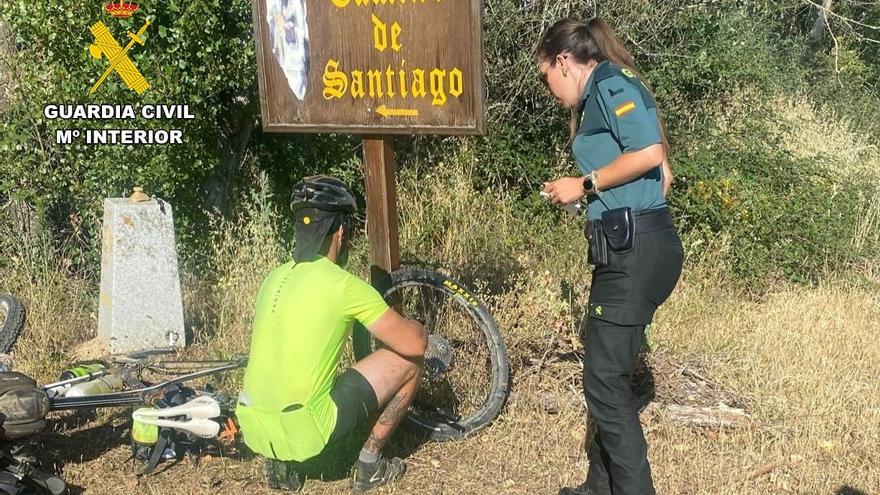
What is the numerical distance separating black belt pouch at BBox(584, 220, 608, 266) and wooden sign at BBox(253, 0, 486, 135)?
0.84 m

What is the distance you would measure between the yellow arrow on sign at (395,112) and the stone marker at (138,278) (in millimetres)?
2262

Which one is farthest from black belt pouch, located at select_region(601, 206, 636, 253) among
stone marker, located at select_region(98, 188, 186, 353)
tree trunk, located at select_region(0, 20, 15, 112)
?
tree trunk, located at select_region(0, 20, 15, 112)

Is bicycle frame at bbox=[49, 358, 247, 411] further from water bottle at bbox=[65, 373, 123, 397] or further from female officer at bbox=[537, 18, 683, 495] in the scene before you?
female officer at bbox=[537, 18, 683, 495]

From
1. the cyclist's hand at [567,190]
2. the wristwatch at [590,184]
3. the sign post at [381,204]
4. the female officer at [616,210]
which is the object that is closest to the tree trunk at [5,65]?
the sign post at [381,204]

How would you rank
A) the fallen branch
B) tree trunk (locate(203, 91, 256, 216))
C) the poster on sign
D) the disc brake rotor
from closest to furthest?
the poster on sign
the disc brake rotor
the fallen branch
tree trunk (locate(203, 91, 256, 216))

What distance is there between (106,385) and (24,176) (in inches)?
112

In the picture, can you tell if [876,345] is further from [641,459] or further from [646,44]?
[646,44]

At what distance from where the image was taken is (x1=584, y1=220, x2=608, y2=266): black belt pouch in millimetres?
3404

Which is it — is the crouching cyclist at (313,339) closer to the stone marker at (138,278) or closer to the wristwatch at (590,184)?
the wristwatch at (590,184)

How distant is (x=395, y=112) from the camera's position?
420cm

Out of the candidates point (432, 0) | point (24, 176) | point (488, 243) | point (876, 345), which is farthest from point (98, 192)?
point (876, 345)

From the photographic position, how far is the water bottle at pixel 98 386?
14.5 feet

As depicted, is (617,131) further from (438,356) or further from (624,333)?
(438,356)

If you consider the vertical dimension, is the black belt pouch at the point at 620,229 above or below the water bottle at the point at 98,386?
above
